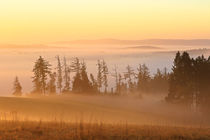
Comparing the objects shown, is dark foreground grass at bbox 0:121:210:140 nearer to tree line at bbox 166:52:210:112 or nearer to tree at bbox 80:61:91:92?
tree line at bbox 166:52:210:112

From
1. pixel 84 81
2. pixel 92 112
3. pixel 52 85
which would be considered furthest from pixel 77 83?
pixel 92 112

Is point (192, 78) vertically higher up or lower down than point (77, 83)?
higher up

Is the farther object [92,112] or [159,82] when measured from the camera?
[159,82]

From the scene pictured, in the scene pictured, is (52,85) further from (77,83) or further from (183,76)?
(183,76)

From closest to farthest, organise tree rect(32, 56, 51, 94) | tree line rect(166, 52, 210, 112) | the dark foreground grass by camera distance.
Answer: the dark foreground grass → tree line rect(166, 52, 210, 112) → tree rect(32, 56, 51, 94)

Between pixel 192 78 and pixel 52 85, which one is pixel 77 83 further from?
pixel 192 78

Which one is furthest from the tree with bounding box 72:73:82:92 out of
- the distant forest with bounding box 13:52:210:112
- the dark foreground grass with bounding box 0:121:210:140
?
the dark foreground grass with bounding box 0:121:210:140

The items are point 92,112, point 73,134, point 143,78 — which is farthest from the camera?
point 143,78

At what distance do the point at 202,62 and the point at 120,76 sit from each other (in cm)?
7253

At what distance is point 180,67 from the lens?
5925 cm

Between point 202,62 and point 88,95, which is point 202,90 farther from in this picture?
point 88,95

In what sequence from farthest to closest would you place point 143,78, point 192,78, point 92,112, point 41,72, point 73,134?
point 143,78 < point 41,72 < point 192,78 < point 92,112 < point 73,134

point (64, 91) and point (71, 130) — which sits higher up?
point (71, 130)

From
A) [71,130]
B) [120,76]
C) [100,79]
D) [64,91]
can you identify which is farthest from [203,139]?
[120,76]
